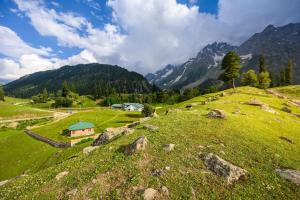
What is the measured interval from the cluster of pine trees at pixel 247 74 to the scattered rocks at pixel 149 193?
76424 mm

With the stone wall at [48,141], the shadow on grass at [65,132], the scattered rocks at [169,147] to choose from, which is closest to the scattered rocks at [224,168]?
the scattered rocks at [169,147]

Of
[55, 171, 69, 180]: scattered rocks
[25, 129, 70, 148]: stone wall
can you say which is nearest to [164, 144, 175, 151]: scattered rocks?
[55, 171, 69, 180]: scattered rocks

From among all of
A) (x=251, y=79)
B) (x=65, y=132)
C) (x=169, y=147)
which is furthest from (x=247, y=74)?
(x=169, y=147)

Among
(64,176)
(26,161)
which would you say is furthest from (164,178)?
(26,161)

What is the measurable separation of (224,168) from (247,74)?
121 m

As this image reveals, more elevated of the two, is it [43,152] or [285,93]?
[285,93]

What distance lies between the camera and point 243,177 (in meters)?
15.4

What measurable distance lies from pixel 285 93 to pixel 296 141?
86.0 metres

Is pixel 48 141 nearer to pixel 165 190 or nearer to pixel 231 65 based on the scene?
pixel 165 190

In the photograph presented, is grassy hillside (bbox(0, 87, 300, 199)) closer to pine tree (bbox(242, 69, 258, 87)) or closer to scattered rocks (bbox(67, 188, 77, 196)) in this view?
scattered rocks (bbox(67, 188, 77, 196))

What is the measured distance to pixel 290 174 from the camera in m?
15.5

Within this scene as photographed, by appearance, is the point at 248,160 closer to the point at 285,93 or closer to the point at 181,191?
the point at 181,191

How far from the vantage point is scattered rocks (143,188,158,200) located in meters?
13.8

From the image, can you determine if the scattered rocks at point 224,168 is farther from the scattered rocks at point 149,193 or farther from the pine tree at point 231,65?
the pine tree at point 231,65
